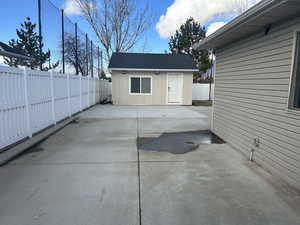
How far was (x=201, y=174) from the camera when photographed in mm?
3441

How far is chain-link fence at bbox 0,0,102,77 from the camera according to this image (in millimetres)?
8109

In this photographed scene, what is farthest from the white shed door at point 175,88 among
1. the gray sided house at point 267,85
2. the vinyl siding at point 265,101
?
the gray sided house at point 267,85

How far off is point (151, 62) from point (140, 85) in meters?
1.95

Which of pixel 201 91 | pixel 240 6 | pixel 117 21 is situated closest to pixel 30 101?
pixel 201 91

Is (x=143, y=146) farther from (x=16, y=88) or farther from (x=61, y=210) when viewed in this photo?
(x=16, y=88)

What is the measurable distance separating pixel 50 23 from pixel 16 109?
18.7 feet

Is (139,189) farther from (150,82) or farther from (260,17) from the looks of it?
(150,82)

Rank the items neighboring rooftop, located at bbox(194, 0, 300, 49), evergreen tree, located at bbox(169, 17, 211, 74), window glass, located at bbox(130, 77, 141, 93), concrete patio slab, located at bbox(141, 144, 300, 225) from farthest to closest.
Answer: evergreen tree, located at bbox(169, 17, 211, 74), window glass, located at bbox(130, 77, 141, 93), neighboring rooftop, located at bbox(194, 0, 300, 49), concrete patio slab, located at bbox(141, 144, 300, 225)

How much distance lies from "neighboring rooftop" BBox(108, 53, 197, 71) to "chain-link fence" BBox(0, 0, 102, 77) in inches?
85.6

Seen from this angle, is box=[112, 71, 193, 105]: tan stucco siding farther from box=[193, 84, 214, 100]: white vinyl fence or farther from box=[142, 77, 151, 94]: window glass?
box=[193, 84, 214, 100]: white vinyl fence

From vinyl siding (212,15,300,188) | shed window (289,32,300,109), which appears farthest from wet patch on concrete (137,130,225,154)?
shed window (289,32,300,109)

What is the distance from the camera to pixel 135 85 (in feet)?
47.1

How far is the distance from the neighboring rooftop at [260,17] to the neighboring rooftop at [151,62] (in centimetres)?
981

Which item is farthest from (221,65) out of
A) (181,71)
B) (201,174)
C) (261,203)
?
(181,71)
